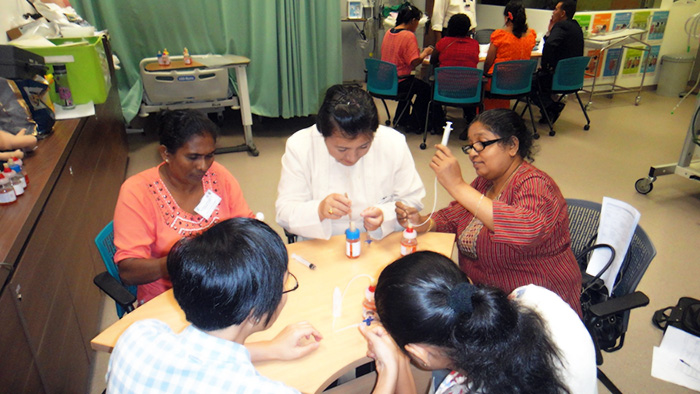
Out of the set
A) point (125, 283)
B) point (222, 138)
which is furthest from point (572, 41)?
point (125, 283)

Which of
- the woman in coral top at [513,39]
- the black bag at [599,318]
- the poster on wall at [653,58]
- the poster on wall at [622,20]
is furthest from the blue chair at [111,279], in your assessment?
the poster on wall at [653,58]

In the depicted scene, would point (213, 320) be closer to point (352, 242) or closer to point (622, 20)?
point (352, 242)

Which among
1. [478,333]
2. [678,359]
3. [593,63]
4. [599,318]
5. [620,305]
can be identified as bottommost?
[678,359]

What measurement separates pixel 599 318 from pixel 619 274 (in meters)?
0.21

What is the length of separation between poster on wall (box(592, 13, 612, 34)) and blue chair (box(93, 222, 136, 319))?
638cm

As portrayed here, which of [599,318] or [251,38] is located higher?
[251,38]

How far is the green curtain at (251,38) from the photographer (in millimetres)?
4402

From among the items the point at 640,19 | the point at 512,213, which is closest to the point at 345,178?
the point at 512,213

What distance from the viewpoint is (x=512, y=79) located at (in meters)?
4.59

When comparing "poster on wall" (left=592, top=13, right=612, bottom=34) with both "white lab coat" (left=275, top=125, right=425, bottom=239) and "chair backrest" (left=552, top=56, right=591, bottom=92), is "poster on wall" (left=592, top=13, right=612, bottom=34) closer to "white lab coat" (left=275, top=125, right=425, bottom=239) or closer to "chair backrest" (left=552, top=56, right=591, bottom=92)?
"chair backrest" (left=552, top=56, right=591, bottom=92)

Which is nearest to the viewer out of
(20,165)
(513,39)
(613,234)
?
(613,234)

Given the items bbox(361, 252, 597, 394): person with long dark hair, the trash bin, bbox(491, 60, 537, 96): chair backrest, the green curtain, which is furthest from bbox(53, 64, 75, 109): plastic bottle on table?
the trash bin

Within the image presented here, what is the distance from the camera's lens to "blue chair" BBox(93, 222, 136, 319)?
151cm

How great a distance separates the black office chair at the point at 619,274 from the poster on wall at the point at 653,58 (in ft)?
18.7
